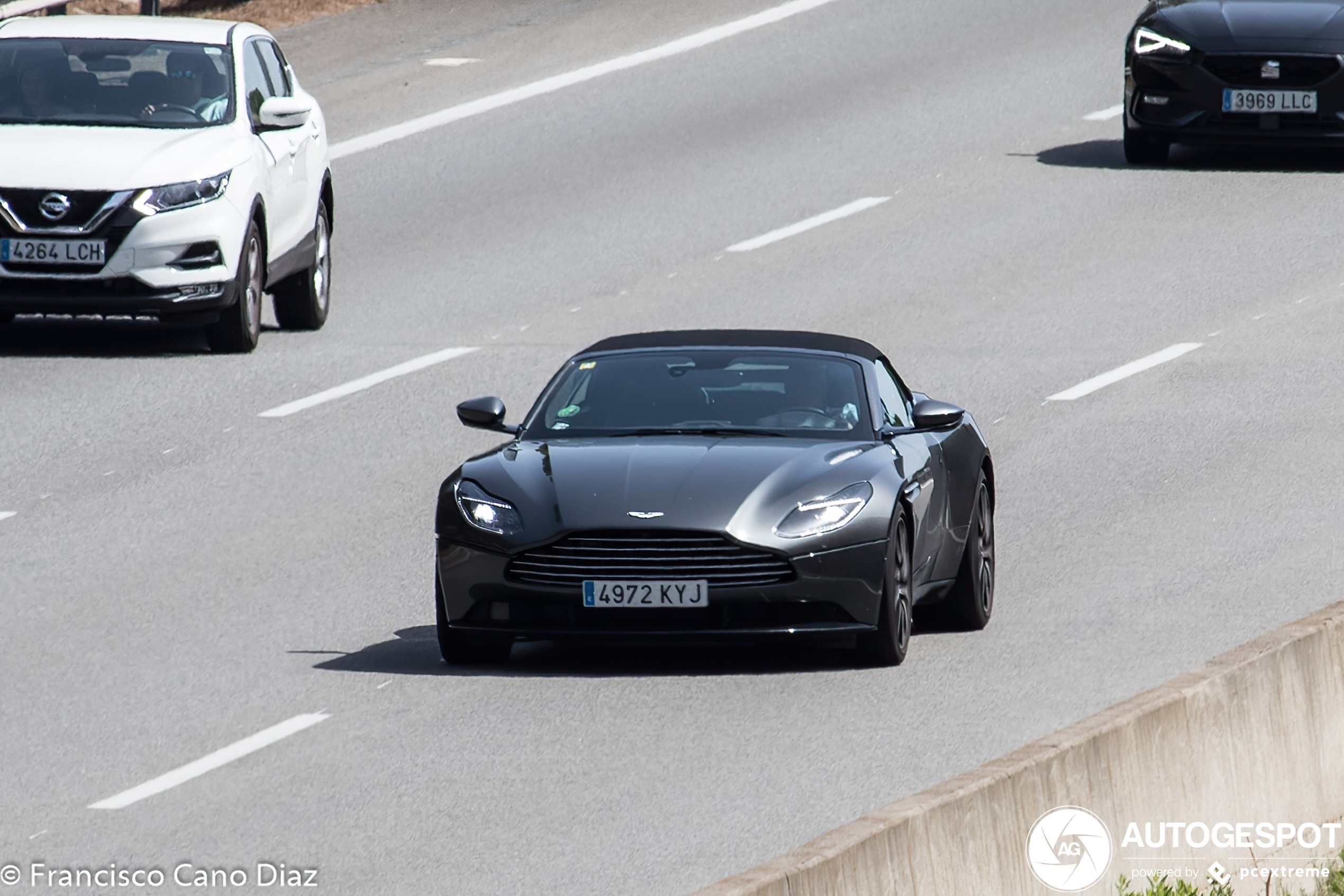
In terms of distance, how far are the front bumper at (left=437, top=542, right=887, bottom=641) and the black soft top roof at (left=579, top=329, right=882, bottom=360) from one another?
165 cm

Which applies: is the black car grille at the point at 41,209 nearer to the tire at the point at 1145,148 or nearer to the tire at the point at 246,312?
the tire at the point at 246,312

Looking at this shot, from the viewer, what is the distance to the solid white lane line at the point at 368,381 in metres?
16.7

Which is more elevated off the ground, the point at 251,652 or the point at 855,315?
the point at 251,652

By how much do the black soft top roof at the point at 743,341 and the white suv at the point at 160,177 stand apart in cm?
569

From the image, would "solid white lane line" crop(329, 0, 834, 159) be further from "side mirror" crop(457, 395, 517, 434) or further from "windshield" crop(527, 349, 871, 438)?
"side mirror" crop(457, 395, 517, 434)

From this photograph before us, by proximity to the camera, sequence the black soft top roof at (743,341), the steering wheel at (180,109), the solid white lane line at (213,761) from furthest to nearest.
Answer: the steering wheel at (180,109), the black soft top roof at (743,341), the solid white lane line at (213,761)

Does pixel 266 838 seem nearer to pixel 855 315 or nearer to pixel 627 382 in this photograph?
pixel 627 382

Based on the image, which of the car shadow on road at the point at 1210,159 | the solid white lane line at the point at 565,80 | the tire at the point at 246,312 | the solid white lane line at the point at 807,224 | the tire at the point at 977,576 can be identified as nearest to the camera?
the tire at the point at 977,576

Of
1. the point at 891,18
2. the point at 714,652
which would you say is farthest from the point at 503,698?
the point at 891,18

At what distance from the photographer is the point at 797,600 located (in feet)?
34.8

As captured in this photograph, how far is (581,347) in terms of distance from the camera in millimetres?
18453

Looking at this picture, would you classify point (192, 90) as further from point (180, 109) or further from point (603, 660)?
point (603, 660)

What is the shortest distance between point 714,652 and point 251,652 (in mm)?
1829

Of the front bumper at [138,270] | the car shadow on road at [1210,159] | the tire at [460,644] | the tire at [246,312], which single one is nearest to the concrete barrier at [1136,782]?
the tire at [460,644]
